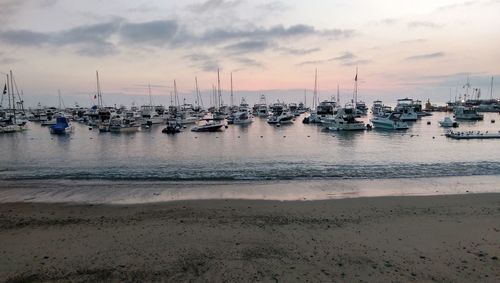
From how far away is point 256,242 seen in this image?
11344mm

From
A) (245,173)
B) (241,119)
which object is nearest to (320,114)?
(241,119)

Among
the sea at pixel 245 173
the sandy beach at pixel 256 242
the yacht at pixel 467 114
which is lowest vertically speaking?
the yacht at pixel 467 114

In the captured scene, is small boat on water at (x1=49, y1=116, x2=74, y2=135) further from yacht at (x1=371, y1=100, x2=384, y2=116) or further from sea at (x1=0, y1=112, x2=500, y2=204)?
yacht at (x1=371, y1=100, x2=384, y2=116)

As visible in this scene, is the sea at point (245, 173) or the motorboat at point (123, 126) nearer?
the sea at point (245, 173)

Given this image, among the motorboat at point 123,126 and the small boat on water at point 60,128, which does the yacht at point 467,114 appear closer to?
the motorboat at point 123,126

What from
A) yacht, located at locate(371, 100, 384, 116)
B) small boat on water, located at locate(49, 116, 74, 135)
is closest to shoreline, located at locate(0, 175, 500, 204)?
small boat on water, located at locate(49, 116, 74, 135)

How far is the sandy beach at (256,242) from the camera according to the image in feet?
30.2

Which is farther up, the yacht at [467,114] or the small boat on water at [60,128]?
the small boat on water at [60,128]

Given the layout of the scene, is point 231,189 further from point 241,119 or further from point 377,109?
point 377,109

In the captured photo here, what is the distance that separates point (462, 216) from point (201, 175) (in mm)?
16732

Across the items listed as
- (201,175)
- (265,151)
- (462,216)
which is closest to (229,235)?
(462,216)

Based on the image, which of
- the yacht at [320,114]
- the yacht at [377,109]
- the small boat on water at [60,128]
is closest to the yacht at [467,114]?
the yacht at [377,109]

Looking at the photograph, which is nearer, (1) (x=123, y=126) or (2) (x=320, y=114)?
(1) (x=123, y=126)

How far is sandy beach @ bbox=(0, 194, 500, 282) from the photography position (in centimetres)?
922
